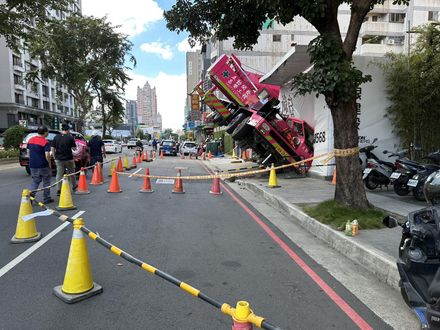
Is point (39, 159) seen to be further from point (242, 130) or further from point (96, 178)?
point (242, 130)

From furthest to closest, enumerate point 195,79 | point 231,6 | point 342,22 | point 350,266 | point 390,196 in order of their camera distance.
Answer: point 195,79 → point 342,22 → point 390,196 → point 231,6 → point 350,266

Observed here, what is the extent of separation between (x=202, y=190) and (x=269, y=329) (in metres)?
10.4

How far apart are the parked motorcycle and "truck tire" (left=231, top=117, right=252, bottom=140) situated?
10470mm

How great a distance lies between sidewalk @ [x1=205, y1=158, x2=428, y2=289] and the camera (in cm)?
481

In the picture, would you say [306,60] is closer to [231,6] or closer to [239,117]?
[239,117]

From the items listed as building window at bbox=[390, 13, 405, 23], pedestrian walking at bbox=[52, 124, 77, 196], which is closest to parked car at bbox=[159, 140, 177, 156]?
pedestrian walking at bbox=[52, 124, 77, 196]

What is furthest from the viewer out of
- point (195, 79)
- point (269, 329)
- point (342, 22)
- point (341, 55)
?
point (195, 79)

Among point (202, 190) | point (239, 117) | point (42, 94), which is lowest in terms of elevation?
point (202, 190)

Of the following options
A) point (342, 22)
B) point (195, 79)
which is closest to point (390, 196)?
point (342, 22)

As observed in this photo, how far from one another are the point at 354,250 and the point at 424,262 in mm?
2319

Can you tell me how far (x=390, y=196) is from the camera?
984 centimetres

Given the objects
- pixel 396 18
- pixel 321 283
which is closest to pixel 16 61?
pixel 396 18

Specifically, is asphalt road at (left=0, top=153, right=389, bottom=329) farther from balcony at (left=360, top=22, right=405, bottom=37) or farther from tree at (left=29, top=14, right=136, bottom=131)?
balcony at (left=360, top=22, right=405, bottom=37)

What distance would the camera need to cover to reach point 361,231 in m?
6.17
